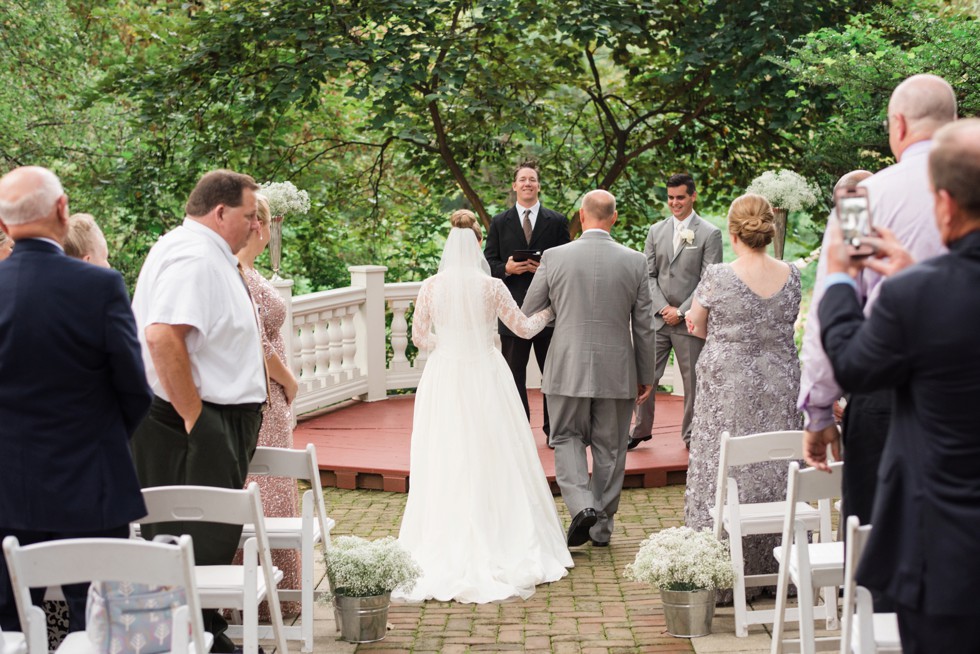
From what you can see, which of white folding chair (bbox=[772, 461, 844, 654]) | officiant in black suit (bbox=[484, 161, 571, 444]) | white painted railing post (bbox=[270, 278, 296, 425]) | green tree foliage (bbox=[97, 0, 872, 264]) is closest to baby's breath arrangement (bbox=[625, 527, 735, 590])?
white folding chair (bbox=[772, 461, 844, 654])

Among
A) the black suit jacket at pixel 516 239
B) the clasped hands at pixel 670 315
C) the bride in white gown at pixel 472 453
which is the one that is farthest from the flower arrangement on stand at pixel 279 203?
the clasped hands at pixel 670 315

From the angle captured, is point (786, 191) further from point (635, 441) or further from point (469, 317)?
point (635, 441)

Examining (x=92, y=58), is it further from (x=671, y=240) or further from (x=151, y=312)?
(x=151, y=312)

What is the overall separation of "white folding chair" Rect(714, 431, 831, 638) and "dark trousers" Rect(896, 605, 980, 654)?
2.06 meters

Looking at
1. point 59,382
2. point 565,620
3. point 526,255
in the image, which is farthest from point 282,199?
point 59,382

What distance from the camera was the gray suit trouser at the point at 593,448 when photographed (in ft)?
22.6

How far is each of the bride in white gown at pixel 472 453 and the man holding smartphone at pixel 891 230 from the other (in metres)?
2.86

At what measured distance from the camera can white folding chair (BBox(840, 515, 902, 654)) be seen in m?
3.29

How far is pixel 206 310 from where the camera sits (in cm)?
447

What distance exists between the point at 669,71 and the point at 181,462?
7970 millimetres

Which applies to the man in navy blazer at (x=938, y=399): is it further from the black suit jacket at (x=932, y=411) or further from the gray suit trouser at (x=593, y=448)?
the gray suit trouser at (x=593, y=448)

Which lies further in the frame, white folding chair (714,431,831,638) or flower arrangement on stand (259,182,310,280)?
flower arrangement on stand (259,182,310,280)

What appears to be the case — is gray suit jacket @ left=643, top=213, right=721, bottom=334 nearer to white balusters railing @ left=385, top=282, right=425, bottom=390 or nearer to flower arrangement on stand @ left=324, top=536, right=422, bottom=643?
white balusters railing @ left=385, top=282, right=425, bottom=390

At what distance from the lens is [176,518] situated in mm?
3949
